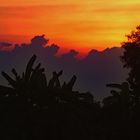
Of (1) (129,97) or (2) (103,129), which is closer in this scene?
(2) (103,129)

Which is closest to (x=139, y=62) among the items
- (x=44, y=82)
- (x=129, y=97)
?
(x=129, y=97)

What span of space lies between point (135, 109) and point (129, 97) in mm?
929

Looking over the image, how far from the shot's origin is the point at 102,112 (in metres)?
32.2

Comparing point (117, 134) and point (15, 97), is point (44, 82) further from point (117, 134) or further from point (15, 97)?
point (117, 134)

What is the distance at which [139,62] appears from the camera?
71.9 metres

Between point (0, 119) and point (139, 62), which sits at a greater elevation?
point (139, 62)

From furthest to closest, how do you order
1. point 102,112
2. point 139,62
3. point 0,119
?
point 139,62 < point 102,112 < point 0,119

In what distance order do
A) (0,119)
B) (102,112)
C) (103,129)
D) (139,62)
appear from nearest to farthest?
(0,119), (103,129), (102,112), (139,62)

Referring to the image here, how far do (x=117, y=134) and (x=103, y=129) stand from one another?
7.08ft

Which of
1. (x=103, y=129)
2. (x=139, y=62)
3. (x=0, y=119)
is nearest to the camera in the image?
(x=0, y=119)

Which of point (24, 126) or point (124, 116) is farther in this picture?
point (124, 116)

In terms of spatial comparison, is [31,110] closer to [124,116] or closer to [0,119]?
[0,119]

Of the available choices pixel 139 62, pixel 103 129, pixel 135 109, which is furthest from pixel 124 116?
pixel 139 62

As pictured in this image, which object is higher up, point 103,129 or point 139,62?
point 139,62
